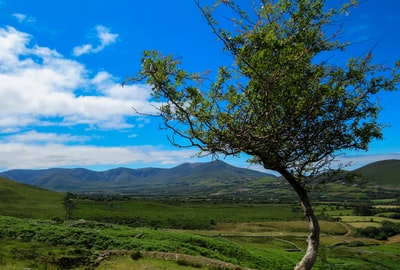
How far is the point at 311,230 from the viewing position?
11.6 m

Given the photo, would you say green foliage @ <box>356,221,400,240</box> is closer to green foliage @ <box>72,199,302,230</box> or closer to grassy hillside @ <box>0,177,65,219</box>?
green foliage @ <box>72,199,302,230</box>

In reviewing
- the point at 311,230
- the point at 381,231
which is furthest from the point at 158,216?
the point at 311,230

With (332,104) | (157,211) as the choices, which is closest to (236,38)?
(332,104)

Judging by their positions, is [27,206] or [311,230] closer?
[311,230]

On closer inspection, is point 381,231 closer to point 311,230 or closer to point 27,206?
point 27,206

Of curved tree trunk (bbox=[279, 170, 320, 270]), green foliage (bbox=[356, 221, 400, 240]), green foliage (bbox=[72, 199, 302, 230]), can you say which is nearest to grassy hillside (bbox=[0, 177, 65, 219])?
green foliage (bbox=[72, 199, 302, 230])

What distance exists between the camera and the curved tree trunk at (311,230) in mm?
11258

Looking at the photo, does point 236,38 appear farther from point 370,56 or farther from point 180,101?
point 370,56

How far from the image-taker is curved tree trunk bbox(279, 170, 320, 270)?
36.9 ft

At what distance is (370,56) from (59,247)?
26.9 m

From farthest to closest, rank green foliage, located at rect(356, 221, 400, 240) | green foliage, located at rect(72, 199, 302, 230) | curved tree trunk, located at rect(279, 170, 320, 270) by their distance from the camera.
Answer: green foliage, located at rect(72, 199, 302, 230) < green foliage, located at rect(356, 221, 400, 240) < curved tree trunk, located at rect(279, 170, 320, 270)

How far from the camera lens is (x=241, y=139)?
1021 centimetres

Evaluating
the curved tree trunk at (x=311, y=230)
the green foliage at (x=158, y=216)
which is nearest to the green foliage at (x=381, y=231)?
the green foliage at (x=158, y=216)

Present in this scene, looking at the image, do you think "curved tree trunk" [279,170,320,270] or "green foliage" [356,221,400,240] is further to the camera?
"green foliage" [356,221,400,240]
